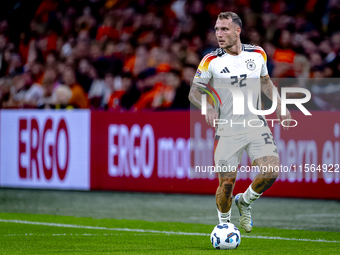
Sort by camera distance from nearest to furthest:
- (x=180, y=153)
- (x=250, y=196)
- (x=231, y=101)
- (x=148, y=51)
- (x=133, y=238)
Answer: (x=231, y=101), (x=250, y=196), (x=133, y=238), (x=180, y=153), (x=148, y=51)

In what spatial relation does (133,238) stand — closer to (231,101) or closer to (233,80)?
(231,101)

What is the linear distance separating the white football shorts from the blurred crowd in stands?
425 cm

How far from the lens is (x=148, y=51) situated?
1391 cm

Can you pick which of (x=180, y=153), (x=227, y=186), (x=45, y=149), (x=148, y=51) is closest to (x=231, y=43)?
(x=227, y=186)

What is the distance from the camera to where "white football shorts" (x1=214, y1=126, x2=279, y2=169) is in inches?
266

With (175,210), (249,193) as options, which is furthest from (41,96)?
(249,193)

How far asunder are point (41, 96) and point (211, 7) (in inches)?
158

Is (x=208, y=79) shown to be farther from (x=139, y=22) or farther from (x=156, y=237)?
(x=139, y=22)

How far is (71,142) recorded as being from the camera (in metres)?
12.3

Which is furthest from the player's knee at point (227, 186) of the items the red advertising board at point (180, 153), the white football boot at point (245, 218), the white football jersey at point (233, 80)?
the red advertising board at point (180, 153)

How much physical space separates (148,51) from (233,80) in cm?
731

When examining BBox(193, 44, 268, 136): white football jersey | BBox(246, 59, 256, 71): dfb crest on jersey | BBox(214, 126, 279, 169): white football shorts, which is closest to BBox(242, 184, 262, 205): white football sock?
BBox(214, 126, 279, 169): white football shorts

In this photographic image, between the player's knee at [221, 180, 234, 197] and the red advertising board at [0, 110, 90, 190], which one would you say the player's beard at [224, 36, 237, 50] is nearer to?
the player's knee at [221, 180, 234, 197]

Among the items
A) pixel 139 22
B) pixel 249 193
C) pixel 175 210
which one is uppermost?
pixel 139 22
